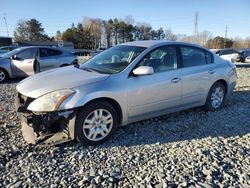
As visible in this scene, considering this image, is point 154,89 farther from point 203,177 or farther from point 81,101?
point 203,177

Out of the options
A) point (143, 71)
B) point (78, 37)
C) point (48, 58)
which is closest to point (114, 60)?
point (143, 71)

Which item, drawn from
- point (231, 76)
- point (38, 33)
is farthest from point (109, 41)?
point (231, 76)

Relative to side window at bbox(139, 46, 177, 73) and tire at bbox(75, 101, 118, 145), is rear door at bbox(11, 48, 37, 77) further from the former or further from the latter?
tire at bbox(75, 101, 118, 145)

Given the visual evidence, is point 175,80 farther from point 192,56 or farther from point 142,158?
point 142,158

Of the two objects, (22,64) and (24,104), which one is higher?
(22,64)

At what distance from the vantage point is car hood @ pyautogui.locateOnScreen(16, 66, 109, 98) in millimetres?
3574

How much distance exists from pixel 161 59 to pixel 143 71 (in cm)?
75

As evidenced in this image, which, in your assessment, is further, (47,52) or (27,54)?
(47,52)

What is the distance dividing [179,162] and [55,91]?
6.44 ft

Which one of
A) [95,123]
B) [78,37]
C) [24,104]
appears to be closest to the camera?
[24,104]

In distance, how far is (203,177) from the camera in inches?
117

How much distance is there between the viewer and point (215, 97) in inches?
218

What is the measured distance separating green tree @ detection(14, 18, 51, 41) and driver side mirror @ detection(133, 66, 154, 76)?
251ft

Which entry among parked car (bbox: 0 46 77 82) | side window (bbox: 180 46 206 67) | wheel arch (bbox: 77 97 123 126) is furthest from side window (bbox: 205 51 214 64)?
parked car (bbox: 0 46 77 82)
